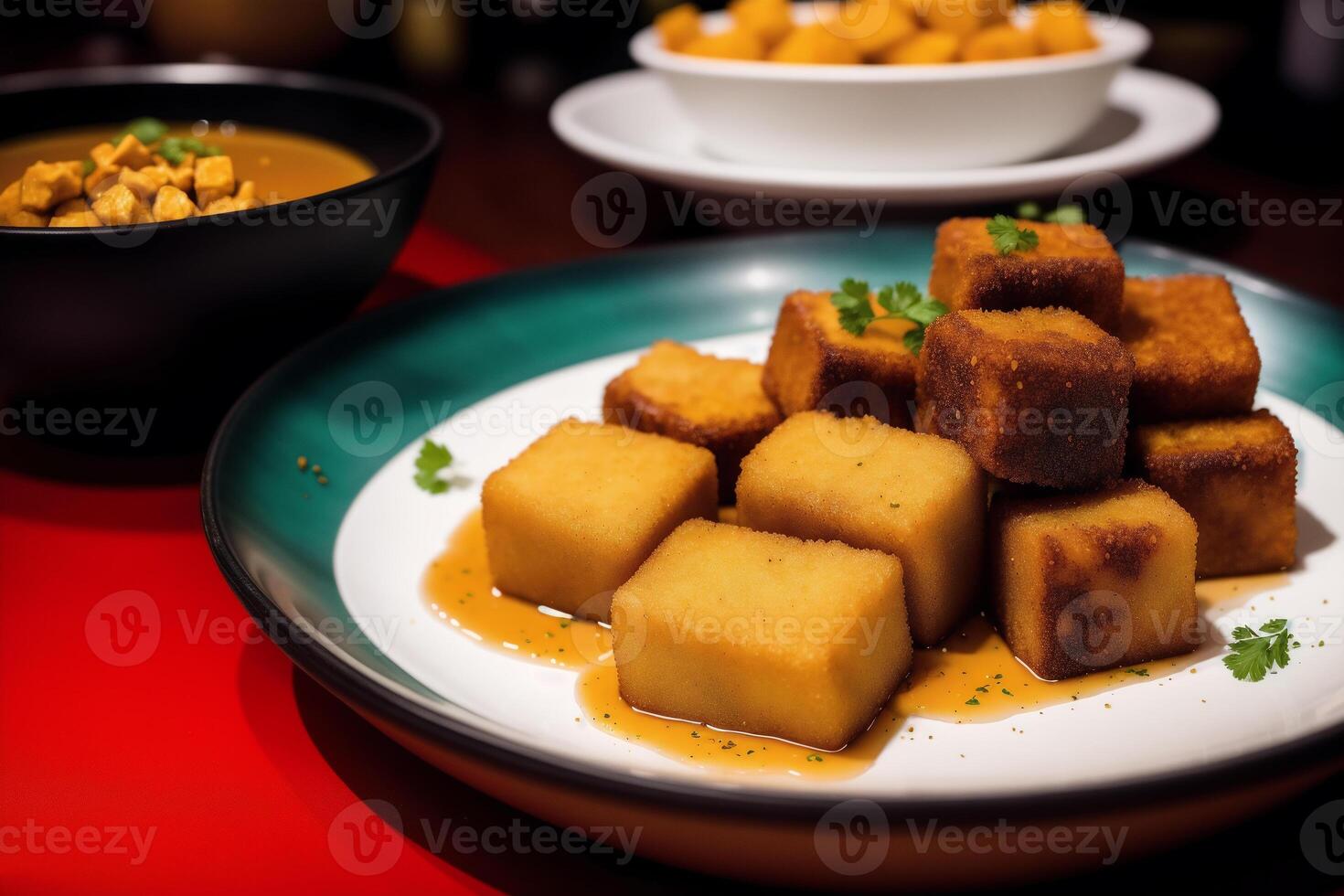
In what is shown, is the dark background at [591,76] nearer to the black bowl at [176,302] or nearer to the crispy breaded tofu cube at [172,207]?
the black bowl at [176,302]

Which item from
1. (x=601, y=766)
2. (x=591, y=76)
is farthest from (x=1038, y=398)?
(x=591, y=76)

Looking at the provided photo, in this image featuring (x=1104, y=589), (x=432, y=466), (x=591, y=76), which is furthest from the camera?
(x=591, y=76)

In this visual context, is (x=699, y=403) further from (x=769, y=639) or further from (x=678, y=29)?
(x=678, y=29)

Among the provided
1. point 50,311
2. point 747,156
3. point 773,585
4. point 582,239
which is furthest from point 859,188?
point 50,311

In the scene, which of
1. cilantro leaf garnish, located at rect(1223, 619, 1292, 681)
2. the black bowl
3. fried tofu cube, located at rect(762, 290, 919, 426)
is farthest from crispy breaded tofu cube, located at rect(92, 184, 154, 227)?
cilantro leaf garnish, located at rect(1223, 619, 1292, 681)

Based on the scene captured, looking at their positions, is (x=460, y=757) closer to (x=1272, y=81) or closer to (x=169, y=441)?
(x=169, y=441)

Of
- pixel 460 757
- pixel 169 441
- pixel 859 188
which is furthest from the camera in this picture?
pixel 859 188
